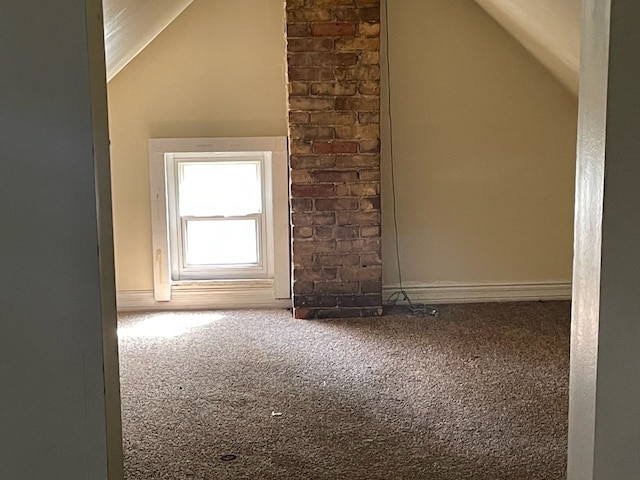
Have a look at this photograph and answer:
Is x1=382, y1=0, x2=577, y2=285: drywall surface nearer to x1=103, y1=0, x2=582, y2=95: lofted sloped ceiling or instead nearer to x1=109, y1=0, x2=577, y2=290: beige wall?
x1=109, y1=0, x2=577, y2=290: beige wall

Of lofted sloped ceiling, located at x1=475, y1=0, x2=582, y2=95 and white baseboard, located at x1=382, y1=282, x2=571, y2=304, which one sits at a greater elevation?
lofted sloped ceiling, located at x1=475, y1=0, x2=582, y2=95

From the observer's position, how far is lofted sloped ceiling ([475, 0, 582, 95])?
9.16 feet

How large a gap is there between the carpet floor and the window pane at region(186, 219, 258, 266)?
44cm

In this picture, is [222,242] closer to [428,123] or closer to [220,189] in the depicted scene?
[220,189]

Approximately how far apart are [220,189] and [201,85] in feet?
2.13

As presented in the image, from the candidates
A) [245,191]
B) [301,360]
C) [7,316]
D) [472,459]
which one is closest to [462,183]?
[245,191]

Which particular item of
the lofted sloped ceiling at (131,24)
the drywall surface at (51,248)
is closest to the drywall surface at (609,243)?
the drywall surface at (51,248)

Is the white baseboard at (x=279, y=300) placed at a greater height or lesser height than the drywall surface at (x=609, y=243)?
lesser

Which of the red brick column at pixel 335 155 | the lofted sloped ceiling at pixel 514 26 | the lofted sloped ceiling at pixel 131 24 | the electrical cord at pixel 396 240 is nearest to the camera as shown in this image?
the lofted sloped ceiling at pixel 131 24

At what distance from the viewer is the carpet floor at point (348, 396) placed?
217 centimetres

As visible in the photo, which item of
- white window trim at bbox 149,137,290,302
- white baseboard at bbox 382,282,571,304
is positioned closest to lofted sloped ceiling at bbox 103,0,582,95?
white window trim at bbox 149,137,290,302

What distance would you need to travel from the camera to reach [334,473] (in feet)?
6.87

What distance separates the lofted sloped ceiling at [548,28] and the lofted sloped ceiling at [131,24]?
167 cm

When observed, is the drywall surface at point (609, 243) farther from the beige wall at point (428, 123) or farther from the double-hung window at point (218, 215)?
the double-hung window at point (218, 215)
